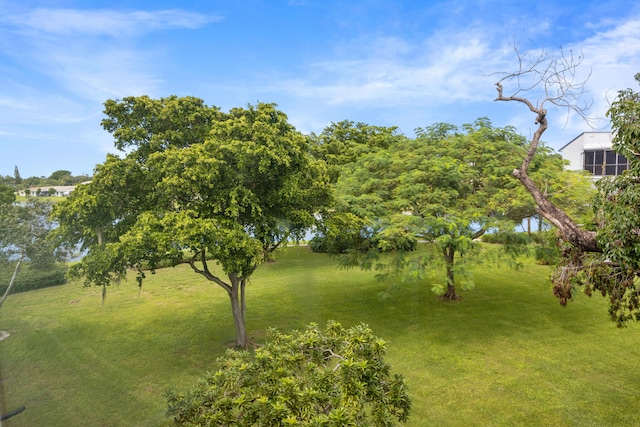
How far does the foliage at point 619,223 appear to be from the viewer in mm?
3441

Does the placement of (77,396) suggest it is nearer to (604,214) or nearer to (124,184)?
(124,184)

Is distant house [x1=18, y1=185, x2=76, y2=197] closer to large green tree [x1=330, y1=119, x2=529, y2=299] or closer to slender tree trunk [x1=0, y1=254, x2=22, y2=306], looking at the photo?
slender tree trunk [x1=0, y1=254, x2=22, y2=306]

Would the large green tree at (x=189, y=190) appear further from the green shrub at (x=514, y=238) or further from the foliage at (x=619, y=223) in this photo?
the foliage at (x=619, y=223)

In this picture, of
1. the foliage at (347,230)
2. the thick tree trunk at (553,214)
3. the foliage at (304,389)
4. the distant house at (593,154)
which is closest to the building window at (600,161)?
the distant house at (593,154)

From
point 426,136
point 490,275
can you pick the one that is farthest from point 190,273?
point 490,275

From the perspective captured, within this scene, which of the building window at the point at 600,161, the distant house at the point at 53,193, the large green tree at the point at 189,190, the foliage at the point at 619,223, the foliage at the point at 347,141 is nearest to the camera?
the foliage at the point at 619,223

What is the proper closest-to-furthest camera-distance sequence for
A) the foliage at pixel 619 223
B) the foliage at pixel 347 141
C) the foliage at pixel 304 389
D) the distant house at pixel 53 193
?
the foliage at pixel 304 389 < the foliage at pixel 619 223 < the distant house at pixel 53 193 < the foliage at pixel 347 141

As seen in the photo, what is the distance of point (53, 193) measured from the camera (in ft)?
15.8

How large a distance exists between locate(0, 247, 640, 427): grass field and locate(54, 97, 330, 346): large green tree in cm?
100

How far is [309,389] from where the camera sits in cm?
233

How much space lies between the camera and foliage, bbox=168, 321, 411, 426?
228cm

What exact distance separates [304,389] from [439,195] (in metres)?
5.31

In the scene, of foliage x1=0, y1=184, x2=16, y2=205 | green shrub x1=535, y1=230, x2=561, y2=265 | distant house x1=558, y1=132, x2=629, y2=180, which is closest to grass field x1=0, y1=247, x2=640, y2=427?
foliage x1=0, y1=184, x2=16, y2=205

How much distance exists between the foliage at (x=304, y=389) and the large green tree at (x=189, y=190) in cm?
237
